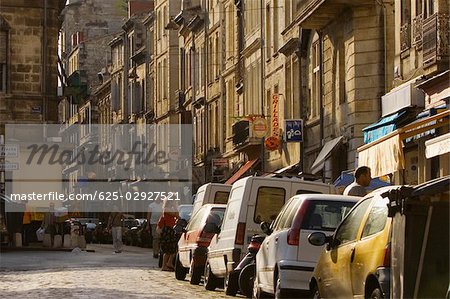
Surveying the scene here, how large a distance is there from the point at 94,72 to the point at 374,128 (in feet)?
306

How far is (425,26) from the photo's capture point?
97.5 feet

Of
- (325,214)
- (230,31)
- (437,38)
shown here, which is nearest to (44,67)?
(230,31)

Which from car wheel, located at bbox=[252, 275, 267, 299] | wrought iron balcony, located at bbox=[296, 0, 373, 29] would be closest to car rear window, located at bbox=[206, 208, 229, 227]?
car wheel, located at bbox=[252, 275, 267, 299]

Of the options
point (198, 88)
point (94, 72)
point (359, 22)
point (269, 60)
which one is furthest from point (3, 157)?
point (94, 72)

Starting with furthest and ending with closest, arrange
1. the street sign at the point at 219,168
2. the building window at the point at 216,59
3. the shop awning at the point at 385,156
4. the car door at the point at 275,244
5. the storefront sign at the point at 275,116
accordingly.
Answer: the building window at the point at 216,59, the street sign at the point at 219,168, the storefront sign at the point at 275,116, the shop awning at the point at 385,156, the car door at the point at 275,244

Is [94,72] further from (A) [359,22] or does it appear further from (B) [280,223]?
(B) [280,223]

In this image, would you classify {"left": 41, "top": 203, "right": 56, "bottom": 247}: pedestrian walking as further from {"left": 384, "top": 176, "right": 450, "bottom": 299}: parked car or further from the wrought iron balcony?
{"left": 384, "top": 176, "right": 450, "bottom": 299}: parked car

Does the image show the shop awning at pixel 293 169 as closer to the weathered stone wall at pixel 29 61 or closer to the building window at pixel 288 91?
the building window at pixel 288 91

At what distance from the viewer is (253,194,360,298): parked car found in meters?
18.3

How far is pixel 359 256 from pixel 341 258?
31.5 inches

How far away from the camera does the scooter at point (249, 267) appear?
854 inches

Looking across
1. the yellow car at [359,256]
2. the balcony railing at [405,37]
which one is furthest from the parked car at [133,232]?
the yellow car at [359,256]

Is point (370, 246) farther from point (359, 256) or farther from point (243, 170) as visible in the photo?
point (243, 170)

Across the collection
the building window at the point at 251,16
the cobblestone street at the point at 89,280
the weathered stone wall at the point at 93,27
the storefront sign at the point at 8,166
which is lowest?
the cobblestone street at the point at 89,280
